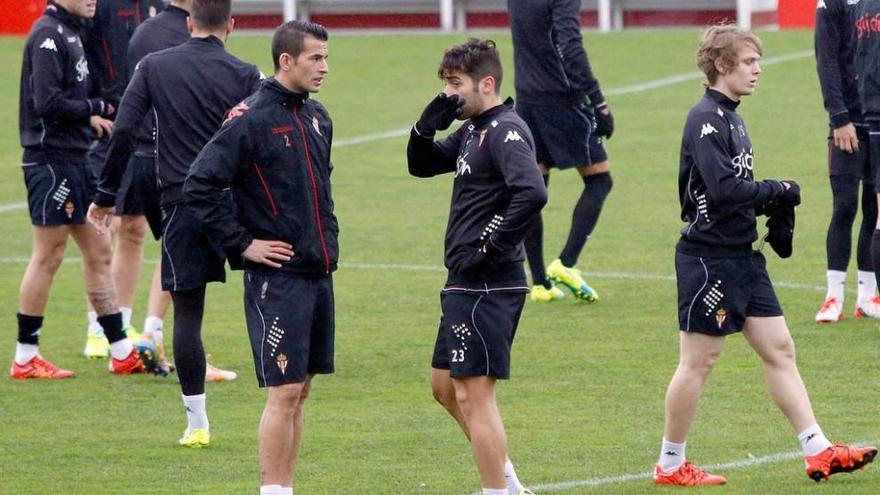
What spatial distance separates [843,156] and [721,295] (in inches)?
155

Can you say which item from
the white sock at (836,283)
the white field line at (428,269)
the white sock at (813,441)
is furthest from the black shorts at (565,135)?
the white sock at (813,441)

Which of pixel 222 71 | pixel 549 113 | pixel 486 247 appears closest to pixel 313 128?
pixel 486 247

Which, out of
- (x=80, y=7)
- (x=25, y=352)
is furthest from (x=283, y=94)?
(x=25, y=352)

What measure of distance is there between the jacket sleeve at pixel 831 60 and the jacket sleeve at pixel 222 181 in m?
4.87

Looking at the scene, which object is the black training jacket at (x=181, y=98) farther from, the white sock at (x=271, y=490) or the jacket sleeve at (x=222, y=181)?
the white sock at (x=271, y=490)

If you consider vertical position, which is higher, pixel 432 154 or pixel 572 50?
pixel 572 50

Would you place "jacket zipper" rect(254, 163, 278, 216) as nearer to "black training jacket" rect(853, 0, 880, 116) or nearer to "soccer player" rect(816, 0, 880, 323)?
"black training jacket" rect(853, 0, 880, 116)

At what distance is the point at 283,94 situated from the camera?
6984 mm

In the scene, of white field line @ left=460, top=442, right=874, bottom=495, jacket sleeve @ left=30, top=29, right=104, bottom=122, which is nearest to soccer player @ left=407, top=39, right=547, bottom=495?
white field line @ left=460, top=442, right=874, bottom=495

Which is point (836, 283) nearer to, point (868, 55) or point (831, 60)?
point (831, 60)

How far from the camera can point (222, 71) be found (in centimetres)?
845

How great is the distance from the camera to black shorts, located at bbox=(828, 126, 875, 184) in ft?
35.9

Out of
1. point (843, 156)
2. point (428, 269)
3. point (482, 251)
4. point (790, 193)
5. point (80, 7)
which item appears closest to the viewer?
point (482, 251)

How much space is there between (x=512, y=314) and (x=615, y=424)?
1856 mm
